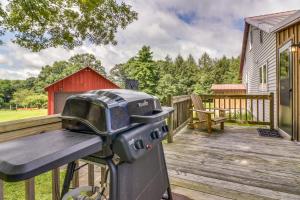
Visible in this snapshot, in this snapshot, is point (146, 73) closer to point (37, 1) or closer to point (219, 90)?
point (219, 90)

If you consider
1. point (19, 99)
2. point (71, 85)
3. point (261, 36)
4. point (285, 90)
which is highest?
point (261, 36)

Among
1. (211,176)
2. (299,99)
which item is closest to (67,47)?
(211,176)

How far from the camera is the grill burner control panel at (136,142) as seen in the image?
105cm

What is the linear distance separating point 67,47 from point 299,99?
5.52 metres

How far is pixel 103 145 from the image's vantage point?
104 cm

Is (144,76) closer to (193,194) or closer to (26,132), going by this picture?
(193,194)

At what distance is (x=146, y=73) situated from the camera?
21312 millimetres

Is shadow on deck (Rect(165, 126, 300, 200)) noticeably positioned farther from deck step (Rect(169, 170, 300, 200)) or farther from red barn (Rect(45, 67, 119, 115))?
red barn (Rect(45, 67, 119, 115))

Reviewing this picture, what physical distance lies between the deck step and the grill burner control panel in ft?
3.77

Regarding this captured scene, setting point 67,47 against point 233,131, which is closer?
point 233,131

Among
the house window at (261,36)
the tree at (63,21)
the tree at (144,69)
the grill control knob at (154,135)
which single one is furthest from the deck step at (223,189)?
the tree at (144,69)

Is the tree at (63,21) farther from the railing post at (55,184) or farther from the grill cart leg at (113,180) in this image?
the grill cart leg at (113,180)

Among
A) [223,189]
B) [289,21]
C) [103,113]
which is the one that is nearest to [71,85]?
[289,21]

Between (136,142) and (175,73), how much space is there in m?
33.4
